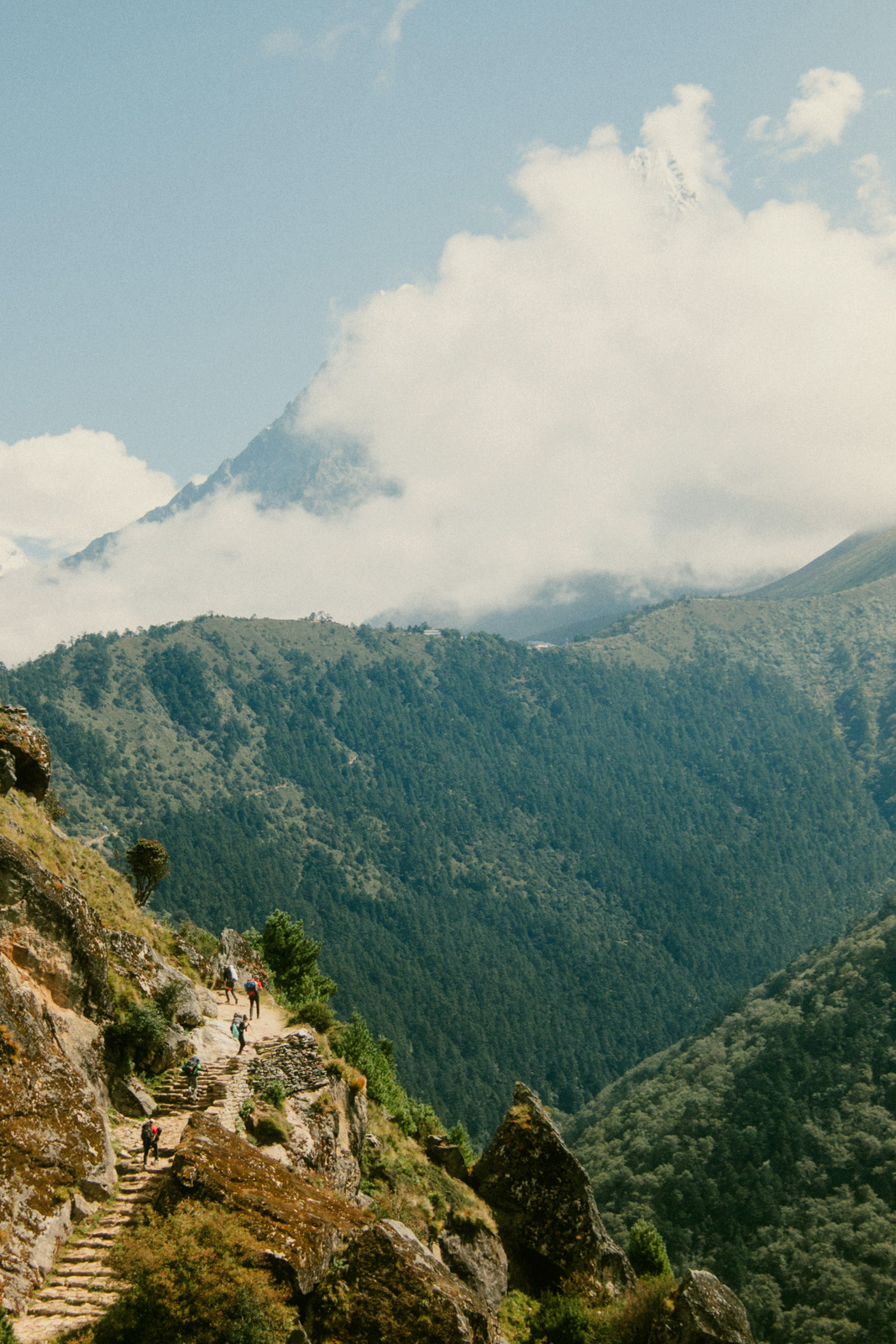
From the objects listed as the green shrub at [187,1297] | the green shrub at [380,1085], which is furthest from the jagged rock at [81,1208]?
the green shrub at [380,1085]

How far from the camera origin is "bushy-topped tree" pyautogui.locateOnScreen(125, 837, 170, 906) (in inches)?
2195

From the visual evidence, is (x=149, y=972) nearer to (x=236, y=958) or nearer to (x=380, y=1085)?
(x=380, y=1085)

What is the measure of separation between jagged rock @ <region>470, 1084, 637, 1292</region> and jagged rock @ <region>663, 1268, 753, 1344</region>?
6.22 metres

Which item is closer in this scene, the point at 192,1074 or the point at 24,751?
the point at 192,1074

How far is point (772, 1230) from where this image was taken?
142m

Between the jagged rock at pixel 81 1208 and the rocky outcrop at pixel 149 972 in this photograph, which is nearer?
the jagged rock at pixel 81 1208

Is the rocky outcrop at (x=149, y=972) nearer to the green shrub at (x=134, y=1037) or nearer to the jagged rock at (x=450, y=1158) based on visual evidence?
the green shrub at (x=134, y=1037)

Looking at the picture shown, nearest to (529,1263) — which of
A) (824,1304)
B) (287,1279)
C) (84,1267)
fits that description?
(287,1279)

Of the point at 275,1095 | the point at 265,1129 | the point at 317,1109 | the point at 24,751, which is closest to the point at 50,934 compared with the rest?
the point at 265,1129

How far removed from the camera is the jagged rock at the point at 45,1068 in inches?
778

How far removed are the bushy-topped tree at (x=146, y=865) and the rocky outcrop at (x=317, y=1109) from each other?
24.0 metres

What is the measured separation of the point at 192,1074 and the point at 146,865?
94.9 ft

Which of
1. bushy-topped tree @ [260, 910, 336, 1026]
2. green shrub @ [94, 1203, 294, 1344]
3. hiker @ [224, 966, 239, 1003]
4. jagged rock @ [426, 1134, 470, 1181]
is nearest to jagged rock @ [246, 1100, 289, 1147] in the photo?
green shrub @ [94, 1203, 294, 1344]

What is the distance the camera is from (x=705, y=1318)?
2997cm
